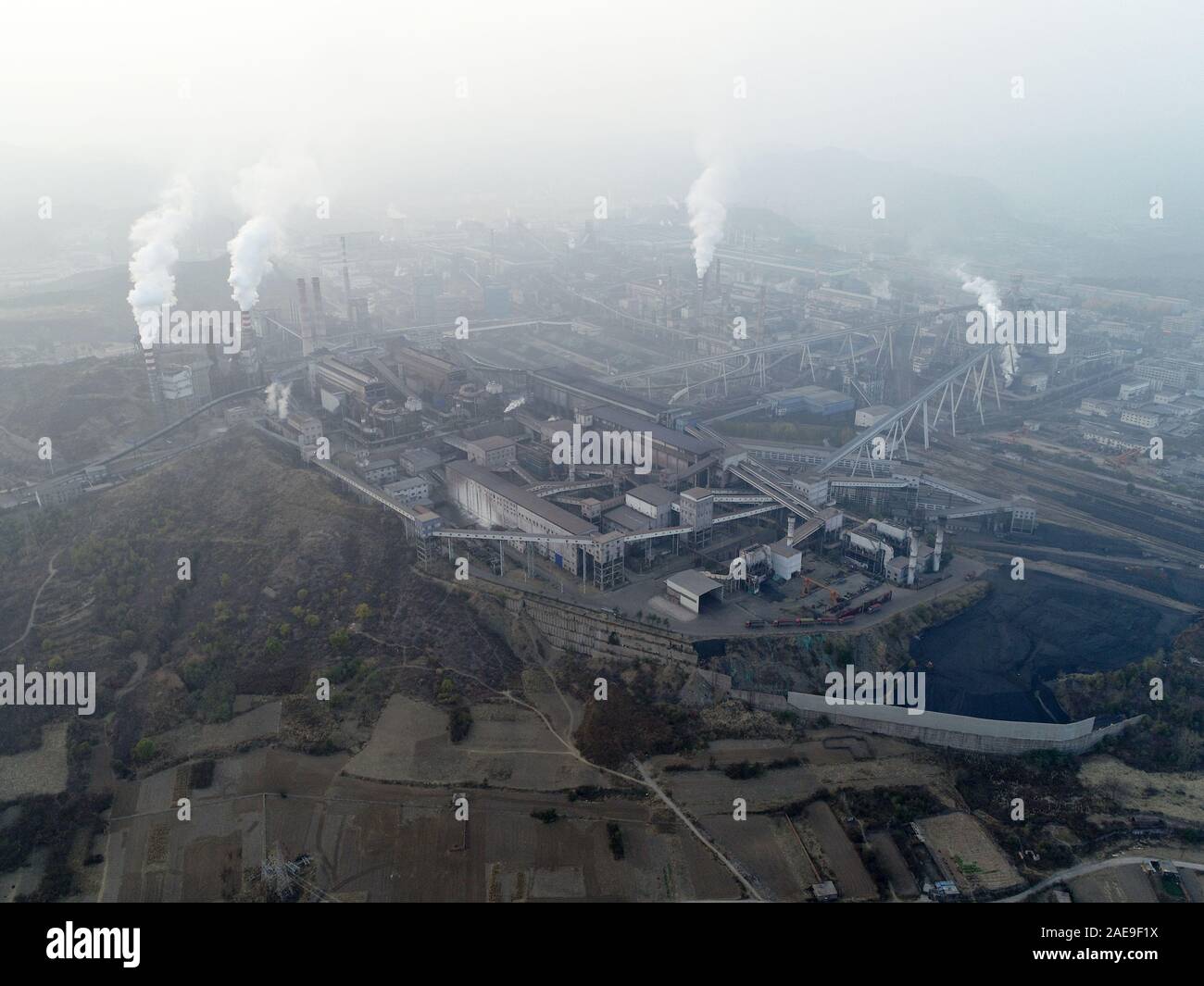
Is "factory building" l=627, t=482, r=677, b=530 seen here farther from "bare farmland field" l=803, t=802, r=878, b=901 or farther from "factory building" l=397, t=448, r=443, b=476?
"bare farmland field" l=803, t=802, r=878, b=901

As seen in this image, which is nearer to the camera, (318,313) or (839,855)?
(839,855)

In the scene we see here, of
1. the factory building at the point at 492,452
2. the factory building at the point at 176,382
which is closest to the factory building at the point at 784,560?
the factory building at the point at 492,452

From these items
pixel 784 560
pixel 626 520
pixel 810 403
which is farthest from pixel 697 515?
pixel 810 403

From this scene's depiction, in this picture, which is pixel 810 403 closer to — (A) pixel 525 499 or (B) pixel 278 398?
(A) pixel 525 499

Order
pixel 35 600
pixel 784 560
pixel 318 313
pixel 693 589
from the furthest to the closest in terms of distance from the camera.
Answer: pixel 318 313 → pixel 784 560 → pixel 35 600 → pixel 693 589

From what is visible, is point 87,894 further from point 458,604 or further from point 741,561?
point 741,561

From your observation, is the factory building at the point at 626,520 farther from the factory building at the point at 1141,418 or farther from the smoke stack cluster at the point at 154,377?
the factory building at the point at 1141,418

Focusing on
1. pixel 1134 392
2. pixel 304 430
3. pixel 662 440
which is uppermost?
pixel 1134 392
